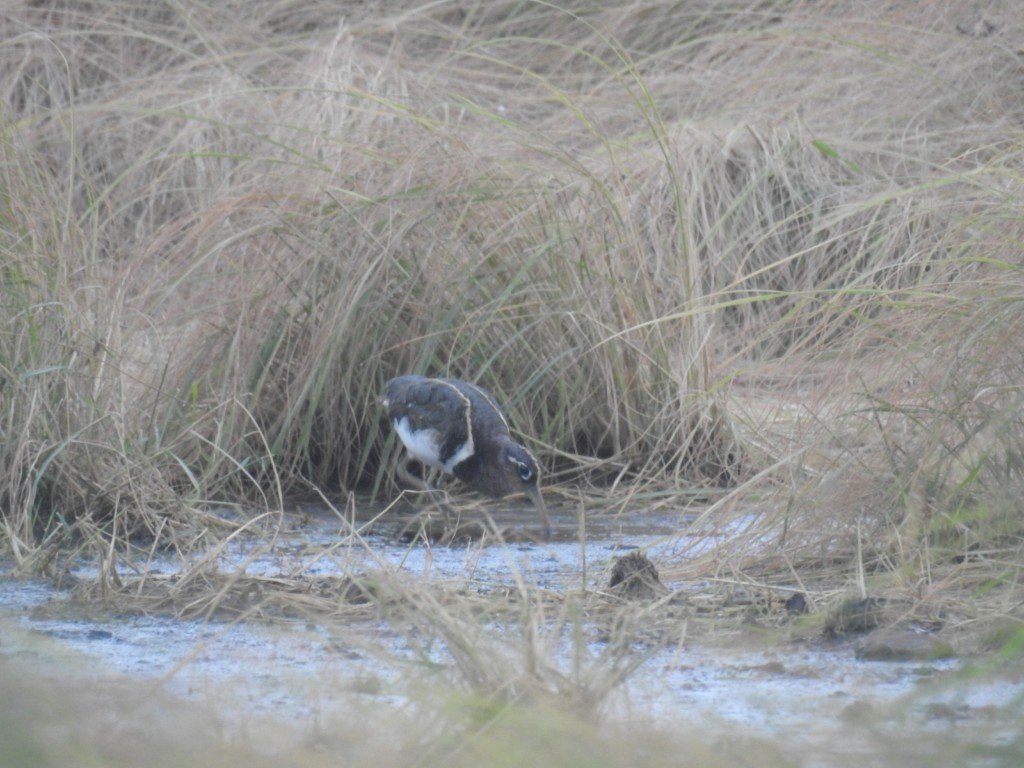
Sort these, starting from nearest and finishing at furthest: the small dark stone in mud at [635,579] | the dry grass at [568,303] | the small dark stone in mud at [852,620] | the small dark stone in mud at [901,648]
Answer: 1. the small dark stone in mud at [901,648]
2. the small dark stone in mud at [852,620]
3. the small dark stone in mud at [635,579]
4. the dry grass at [568,303]

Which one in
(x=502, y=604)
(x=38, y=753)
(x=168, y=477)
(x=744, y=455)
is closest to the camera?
(x=38, y=753)

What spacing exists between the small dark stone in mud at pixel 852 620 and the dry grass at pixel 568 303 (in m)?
Answer: 0.20

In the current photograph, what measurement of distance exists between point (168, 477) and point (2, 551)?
0.80 meters

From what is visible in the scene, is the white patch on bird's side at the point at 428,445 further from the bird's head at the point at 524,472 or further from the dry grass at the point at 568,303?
the dry grass at the point at 568,303

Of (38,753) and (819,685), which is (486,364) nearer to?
(819,685)

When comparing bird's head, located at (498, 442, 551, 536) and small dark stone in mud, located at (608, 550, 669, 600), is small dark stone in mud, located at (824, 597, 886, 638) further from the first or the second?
bird's head, located at (498, 442, 551, 536)

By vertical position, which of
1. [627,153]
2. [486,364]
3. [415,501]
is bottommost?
[415,501]

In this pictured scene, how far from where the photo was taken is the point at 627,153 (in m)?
9.64

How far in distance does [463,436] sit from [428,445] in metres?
0.15

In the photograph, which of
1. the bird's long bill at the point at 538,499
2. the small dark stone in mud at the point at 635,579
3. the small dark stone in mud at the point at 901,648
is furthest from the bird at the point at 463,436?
the small dark stone in mud at the point at 901,648

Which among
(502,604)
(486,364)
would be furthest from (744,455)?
(502,604)

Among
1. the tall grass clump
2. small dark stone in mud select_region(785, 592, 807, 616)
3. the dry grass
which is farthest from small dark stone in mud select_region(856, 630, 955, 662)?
the tall grass clump

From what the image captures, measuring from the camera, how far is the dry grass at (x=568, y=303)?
189 inches

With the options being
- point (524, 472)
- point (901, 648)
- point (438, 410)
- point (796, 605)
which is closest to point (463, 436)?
point (438, 410)
